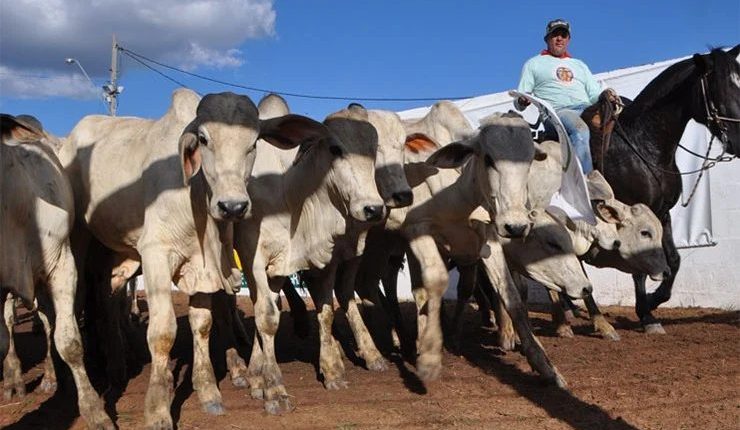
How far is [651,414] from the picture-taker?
207 inches

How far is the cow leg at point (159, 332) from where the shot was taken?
5074mm

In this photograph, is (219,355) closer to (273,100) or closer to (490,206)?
(273,100)

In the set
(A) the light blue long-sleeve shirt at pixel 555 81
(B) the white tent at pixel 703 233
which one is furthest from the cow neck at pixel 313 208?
(B) the white tent at pixel 703 233

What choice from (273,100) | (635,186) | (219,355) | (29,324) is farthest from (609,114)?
(29,324)

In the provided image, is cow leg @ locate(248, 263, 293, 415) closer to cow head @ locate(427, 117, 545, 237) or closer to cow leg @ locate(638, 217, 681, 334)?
cow head @ locate(427, 117, 545, 237)

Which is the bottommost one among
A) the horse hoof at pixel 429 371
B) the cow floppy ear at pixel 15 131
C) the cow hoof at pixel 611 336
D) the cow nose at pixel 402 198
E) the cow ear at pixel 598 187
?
the cow hoof at pixel 611 336

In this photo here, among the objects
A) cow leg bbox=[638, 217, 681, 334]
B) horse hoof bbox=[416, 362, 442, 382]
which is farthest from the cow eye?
cow leg bbox=[638, 217, 681, 334]

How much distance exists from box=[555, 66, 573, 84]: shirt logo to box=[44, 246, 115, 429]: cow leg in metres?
5.70

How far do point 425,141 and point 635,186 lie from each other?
3.05m

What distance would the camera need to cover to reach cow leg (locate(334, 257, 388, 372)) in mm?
7027

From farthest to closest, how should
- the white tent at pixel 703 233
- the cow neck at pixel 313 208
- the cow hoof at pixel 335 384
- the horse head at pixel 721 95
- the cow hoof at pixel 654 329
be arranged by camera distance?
the white tent at pixel 703 233 → the cow hoof at pixel 654 329 → the horse head at pixel 721 95 → the cow hoof at pixel 335 384 → the cow neck at pixel 313 208

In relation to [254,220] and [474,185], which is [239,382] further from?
[474,185]

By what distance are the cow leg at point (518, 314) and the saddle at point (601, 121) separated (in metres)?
2.34

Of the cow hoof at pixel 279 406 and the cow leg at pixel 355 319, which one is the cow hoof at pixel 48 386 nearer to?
the cow hoof at pixel 279 406
